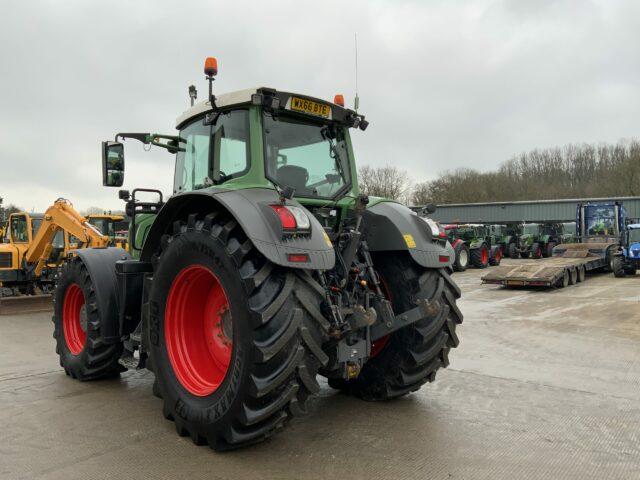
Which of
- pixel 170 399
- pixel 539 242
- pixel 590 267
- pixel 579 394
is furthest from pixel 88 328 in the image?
pixel 539 242

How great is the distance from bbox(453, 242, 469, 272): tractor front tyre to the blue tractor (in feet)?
18.6

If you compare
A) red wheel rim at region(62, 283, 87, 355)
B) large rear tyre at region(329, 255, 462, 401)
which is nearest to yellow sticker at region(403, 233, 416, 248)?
large rear tyre at region(329, 255, 462, 401)

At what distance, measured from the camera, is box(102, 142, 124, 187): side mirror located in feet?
15.4

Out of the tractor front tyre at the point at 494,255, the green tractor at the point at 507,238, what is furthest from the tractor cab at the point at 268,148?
the green tractor at the point at 507,238

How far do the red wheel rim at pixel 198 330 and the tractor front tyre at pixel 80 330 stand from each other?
1229 millimetres

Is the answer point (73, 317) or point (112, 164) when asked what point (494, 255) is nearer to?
point (73, 317)

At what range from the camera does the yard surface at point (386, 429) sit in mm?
3166

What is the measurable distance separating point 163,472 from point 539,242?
30181mm

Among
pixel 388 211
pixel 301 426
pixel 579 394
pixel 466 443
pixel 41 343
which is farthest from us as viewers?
pixel 41 343

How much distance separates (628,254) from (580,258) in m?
1.42

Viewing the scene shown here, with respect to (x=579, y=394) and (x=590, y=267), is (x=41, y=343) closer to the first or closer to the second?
(x=579, y=394)

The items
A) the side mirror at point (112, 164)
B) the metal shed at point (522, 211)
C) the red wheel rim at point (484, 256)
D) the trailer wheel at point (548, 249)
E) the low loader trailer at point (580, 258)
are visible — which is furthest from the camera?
the metal shed at point (522, 211)

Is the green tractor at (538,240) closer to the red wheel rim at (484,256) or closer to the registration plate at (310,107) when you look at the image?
the red wheel rim at (484,256)

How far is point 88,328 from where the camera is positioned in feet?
16.2
